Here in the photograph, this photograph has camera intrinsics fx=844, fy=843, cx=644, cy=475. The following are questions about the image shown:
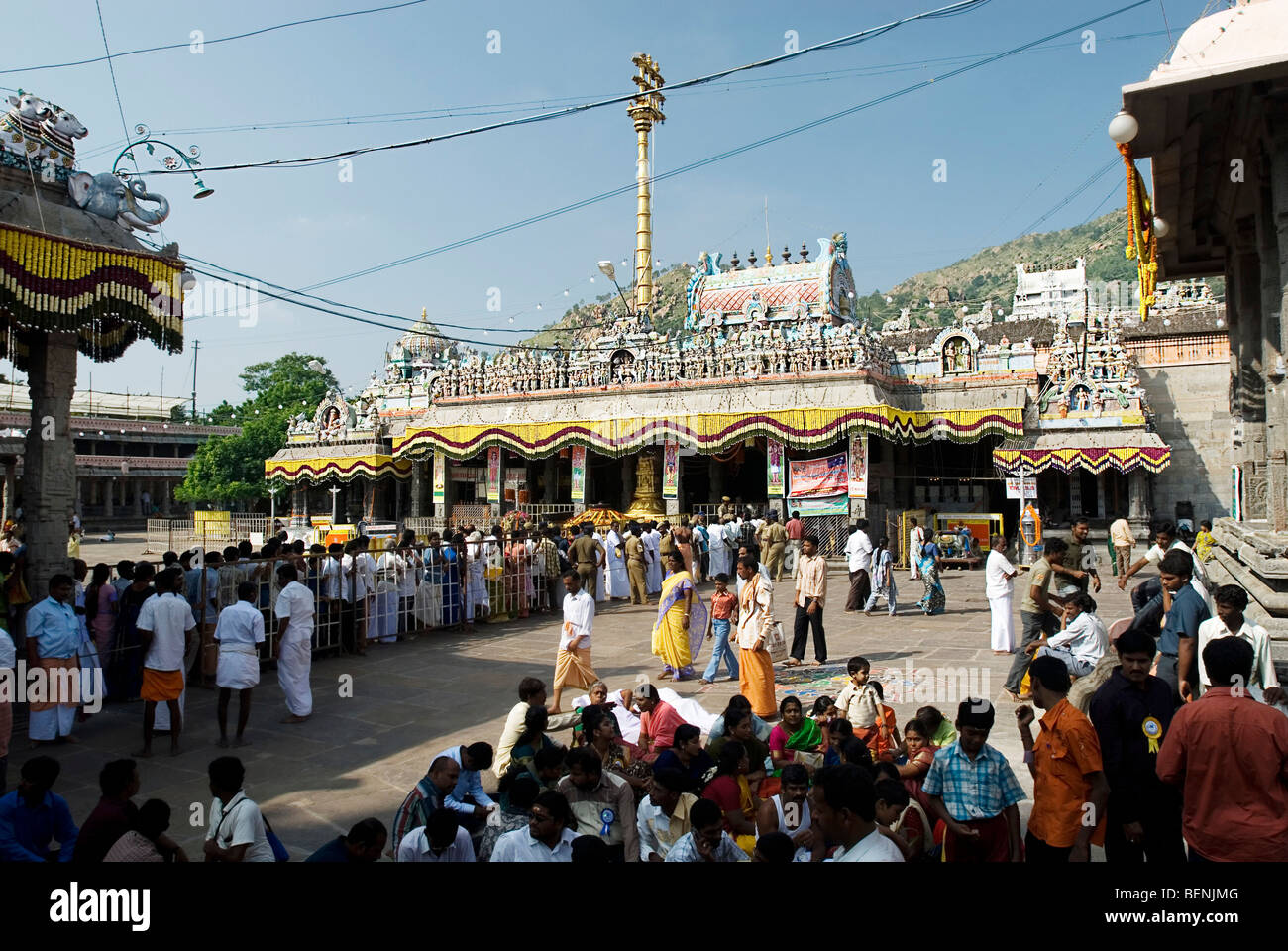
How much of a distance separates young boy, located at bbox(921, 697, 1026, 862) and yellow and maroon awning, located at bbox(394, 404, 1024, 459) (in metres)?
17.0

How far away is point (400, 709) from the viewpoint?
8164 millimetres

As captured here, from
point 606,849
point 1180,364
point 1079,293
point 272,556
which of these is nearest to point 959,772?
point 606,849

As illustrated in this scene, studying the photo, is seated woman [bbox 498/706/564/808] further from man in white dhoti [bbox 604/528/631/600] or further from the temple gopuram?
the temple gopuram

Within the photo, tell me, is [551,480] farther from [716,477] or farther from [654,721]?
[654,721]

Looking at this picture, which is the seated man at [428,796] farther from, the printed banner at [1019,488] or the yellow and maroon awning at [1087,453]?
the yellow and maroon awning at [1087,453]

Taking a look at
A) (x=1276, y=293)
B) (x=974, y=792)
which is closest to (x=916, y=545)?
(x=1276, y=293)

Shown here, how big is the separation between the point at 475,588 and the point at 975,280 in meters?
122

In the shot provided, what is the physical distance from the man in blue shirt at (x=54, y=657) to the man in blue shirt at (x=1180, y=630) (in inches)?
317

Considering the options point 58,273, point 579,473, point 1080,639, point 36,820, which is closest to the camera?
point 36,820

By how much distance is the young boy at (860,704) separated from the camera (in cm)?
580

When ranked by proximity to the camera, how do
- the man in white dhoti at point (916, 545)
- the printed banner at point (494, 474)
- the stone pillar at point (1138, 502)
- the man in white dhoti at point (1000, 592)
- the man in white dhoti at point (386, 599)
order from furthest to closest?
the printed banner at point (494, 474) < the stone pillar at point (1138, 502) < the man in white dhoti at point (916, 545) < the man in white dhoti at point (386, 599) < the man in white dhoti at point (1000, 592)

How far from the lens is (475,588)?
1288 cm

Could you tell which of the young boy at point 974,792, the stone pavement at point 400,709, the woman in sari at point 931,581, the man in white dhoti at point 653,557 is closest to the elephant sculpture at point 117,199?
the stone pavement at point 400,709

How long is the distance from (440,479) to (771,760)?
76.0 ft
